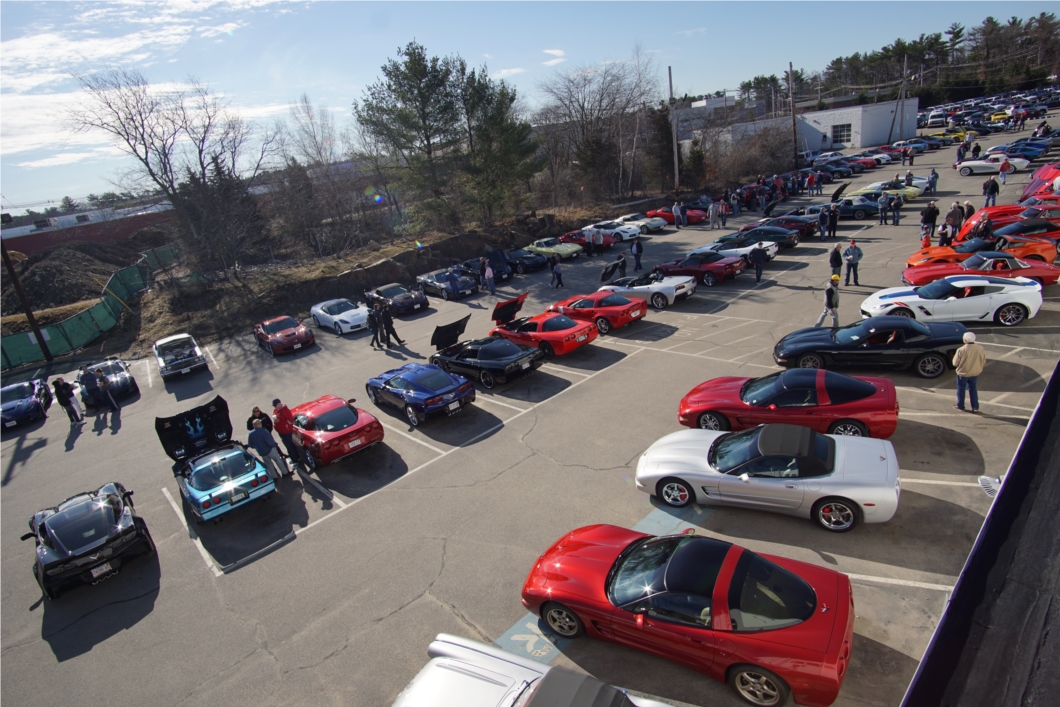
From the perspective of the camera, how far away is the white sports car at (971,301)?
39.9ft

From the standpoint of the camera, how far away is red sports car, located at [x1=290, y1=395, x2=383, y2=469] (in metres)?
10.8

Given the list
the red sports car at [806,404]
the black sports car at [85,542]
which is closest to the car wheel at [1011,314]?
the red sports car at [806,404]

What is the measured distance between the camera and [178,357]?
63.3 feet

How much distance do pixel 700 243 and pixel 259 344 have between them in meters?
21.3

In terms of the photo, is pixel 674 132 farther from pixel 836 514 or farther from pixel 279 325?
pixel 836 514

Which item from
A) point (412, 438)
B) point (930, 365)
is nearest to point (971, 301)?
point (930, 365)

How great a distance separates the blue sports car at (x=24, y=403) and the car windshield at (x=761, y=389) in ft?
69.5

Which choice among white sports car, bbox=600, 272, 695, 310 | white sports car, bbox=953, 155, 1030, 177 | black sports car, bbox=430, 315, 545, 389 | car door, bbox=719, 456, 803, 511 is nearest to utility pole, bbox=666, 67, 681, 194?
white sports car, bbox=953, 155, 1030, 177

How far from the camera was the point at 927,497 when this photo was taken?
7398mm

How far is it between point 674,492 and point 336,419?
22.7ft

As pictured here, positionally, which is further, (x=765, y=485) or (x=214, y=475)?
(x=214, y=475)

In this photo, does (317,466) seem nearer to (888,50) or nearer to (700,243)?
(700,243)

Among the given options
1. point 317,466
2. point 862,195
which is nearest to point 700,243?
point 862,195

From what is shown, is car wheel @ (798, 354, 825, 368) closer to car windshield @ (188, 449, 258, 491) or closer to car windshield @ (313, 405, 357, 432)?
car windshield @ (313, 405, 357, 432)
